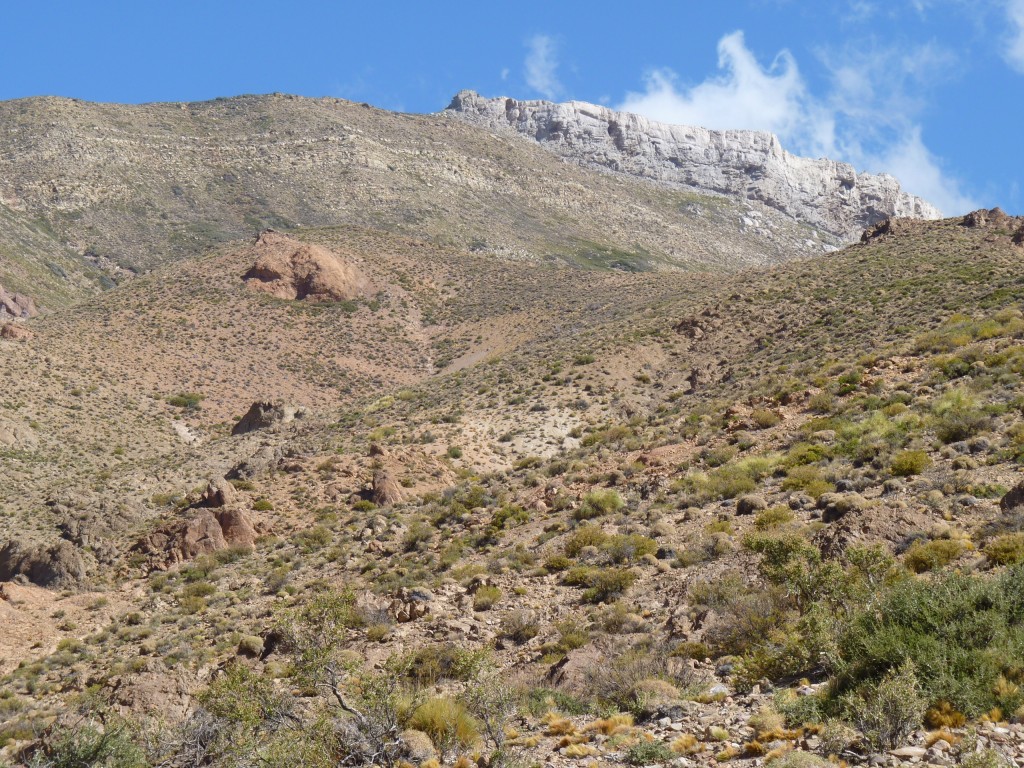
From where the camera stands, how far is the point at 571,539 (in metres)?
19.5

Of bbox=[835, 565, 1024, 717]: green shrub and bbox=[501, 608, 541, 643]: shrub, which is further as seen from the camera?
bbox=[501, 608, 541, 643]: shrub

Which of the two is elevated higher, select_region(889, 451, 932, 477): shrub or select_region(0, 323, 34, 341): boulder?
select_region(0, 323, 34, 341): boulder

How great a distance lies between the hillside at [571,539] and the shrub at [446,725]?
6cm

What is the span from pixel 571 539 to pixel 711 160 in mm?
164557

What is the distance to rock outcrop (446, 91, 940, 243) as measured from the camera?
164 metres

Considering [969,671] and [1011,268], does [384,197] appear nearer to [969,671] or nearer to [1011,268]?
[1011,268]

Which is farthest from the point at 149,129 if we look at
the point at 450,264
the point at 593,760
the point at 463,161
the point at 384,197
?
the point at 593,760

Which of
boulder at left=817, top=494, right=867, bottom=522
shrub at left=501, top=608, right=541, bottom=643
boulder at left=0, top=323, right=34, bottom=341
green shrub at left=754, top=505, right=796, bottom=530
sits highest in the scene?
boulder at left=0, top=323, right=34, bottom=341

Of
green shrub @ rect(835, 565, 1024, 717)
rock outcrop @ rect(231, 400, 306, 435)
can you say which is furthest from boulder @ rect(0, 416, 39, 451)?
green shrub @ rect(835, 565, 1024, 717)

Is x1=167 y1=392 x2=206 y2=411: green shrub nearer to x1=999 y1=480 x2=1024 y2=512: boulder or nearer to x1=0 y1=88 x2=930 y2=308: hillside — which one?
x1=0 y1=88 x2=930 y2=308: hillside

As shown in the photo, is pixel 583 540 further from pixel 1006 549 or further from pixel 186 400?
pixel 186 400

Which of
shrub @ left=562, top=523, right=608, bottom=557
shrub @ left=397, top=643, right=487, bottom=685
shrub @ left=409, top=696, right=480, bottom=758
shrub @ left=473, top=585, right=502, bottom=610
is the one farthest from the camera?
shrub @ left=562, top=523, right=608, bottom=557

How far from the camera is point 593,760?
9.53 m

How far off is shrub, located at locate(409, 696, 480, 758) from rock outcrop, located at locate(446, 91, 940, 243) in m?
153
